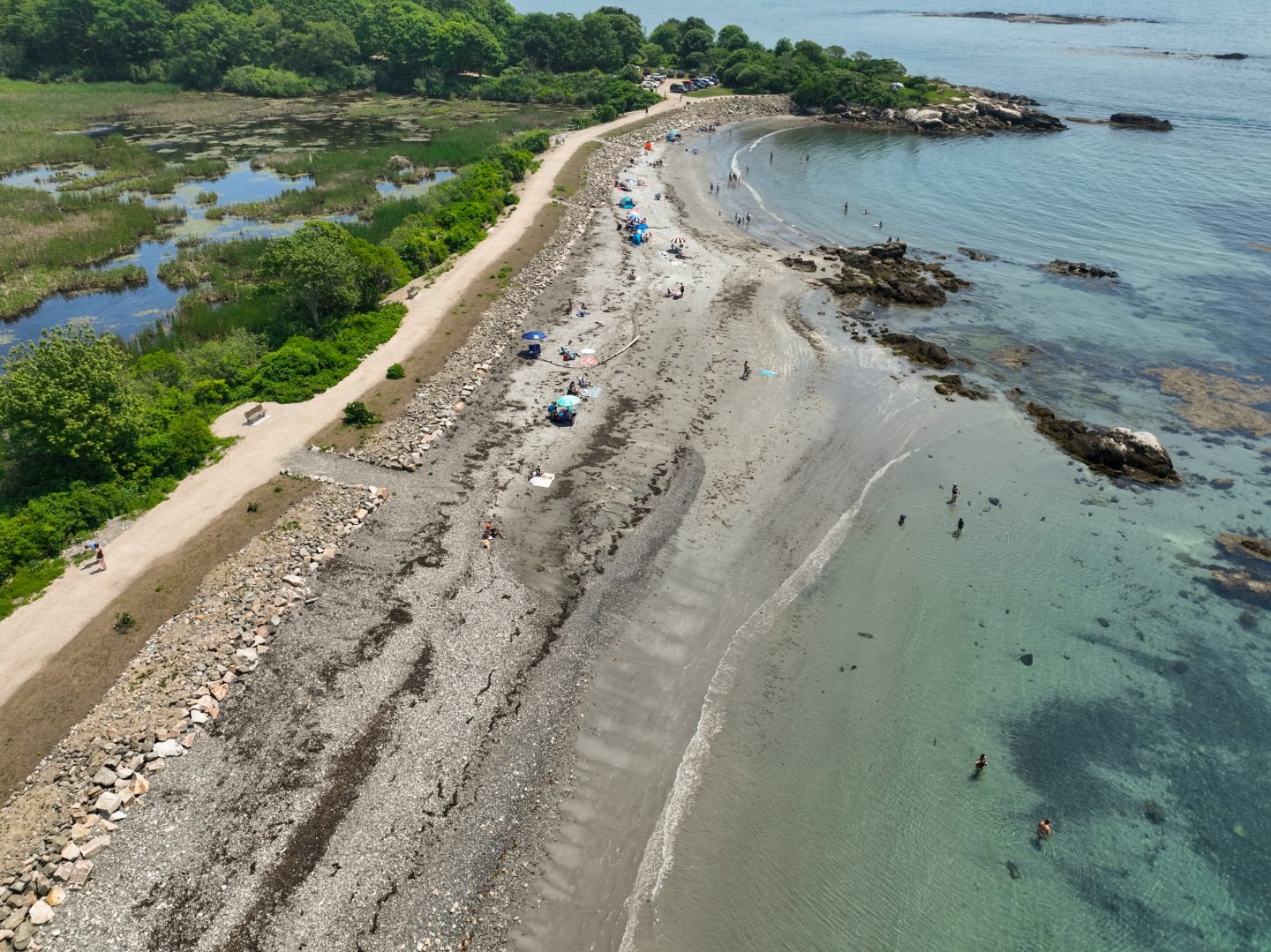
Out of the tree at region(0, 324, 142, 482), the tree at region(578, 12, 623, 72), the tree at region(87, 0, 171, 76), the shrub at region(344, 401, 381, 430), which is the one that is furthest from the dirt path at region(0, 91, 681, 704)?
the tree at region(87, 0, 171, 76)

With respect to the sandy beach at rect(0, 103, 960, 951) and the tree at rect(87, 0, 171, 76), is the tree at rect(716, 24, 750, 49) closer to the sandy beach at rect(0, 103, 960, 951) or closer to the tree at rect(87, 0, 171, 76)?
the tree at rect(87, 0, 171, 76)

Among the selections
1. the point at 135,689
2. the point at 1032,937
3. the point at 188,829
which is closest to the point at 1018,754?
the point at 1032,937

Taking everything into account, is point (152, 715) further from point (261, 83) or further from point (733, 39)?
point (733, 39)

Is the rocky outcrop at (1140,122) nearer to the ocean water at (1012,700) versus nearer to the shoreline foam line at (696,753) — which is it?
the ocean water at (1012,700)

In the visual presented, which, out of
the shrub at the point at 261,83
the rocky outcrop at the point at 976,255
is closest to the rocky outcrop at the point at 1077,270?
the rocky outcrop at the point at 976,255

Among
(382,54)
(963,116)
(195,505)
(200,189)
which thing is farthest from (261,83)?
(195,505)

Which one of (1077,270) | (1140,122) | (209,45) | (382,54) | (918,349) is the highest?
(382,54)
